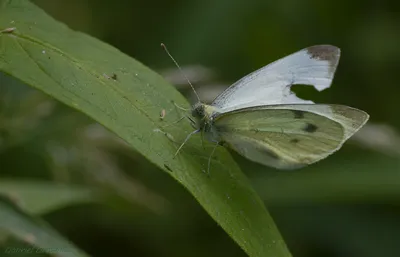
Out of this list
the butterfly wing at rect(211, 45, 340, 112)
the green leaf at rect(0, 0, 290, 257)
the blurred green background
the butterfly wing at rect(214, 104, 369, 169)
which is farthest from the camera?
the blurred green background

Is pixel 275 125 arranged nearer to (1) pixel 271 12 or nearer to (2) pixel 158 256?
(2) pixel 158 256

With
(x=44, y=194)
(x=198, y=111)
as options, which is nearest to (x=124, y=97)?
(x=198, y=111)

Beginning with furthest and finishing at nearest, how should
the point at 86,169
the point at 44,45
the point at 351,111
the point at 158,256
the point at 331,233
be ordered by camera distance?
the point at 331,233 < the point at 158,256 < the point at 86,169 < the point at 351,111 < the point at 44,45

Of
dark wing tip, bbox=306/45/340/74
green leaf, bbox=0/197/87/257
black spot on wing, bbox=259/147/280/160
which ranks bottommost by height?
green leaf, bbox=0/197/87/257

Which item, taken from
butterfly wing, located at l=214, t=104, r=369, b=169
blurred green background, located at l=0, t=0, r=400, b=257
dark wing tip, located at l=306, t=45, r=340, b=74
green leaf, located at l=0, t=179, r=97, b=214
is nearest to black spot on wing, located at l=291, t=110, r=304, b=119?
butterfly wing, located at l=214, t=104, r=369, b=169

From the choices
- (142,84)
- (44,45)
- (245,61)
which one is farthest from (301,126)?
(245,61)

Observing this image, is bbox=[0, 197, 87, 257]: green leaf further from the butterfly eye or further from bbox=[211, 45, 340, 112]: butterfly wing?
bbox=[211, 45, 340, 112]: butterfly wing
